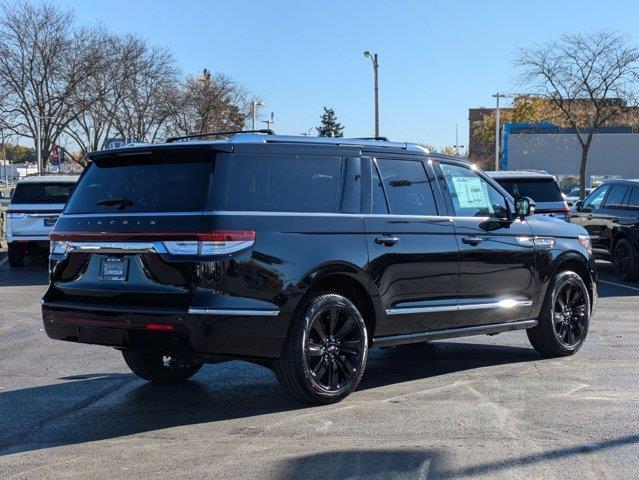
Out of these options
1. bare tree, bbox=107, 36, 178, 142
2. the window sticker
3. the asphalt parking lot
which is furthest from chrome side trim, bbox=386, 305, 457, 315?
bare tree, bbox=107, 36, 178, 142

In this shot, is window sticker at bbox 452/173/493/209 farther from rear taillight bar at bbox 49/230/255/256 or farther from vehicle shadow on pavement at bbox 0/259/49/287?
vehicle shadow on pavement at bbox 0/259/49/287

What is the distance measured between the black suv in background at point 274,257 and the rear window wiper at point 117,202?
0.02 meters

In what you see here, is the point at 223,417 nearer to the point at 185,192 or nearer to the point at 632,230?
the point at 185,192

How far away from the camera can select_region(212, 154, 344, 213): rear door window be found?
5781 millimetres

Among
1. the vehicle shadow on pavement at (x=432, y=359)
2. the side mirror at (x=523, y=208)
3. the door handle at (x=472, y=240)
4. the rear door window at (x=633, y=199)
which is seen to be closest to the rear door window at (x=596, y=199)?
the rear door window at (x=633, y=199)

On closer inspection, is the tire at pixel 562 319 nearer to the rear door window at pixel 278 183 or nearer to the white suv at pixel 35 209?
the rear door window at pixel 278 183

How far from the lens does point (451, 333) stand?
7.08 meters

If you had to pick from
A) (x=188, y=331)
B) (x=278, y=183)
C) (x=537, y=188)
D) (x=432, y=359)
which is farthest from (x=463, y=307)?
(x=537, y=188)

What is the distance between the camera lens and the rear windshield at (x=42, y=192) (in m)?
17.0

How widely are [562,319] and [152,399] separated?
4026 millimetres

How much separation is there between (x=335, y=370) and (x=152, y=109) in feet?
114

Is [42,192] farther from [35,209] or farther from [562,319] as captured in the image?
[562,319]

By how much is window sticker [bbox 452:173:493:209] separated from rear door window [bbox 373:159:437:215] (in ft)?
1.35

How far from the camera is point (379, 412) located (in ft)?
19.9
